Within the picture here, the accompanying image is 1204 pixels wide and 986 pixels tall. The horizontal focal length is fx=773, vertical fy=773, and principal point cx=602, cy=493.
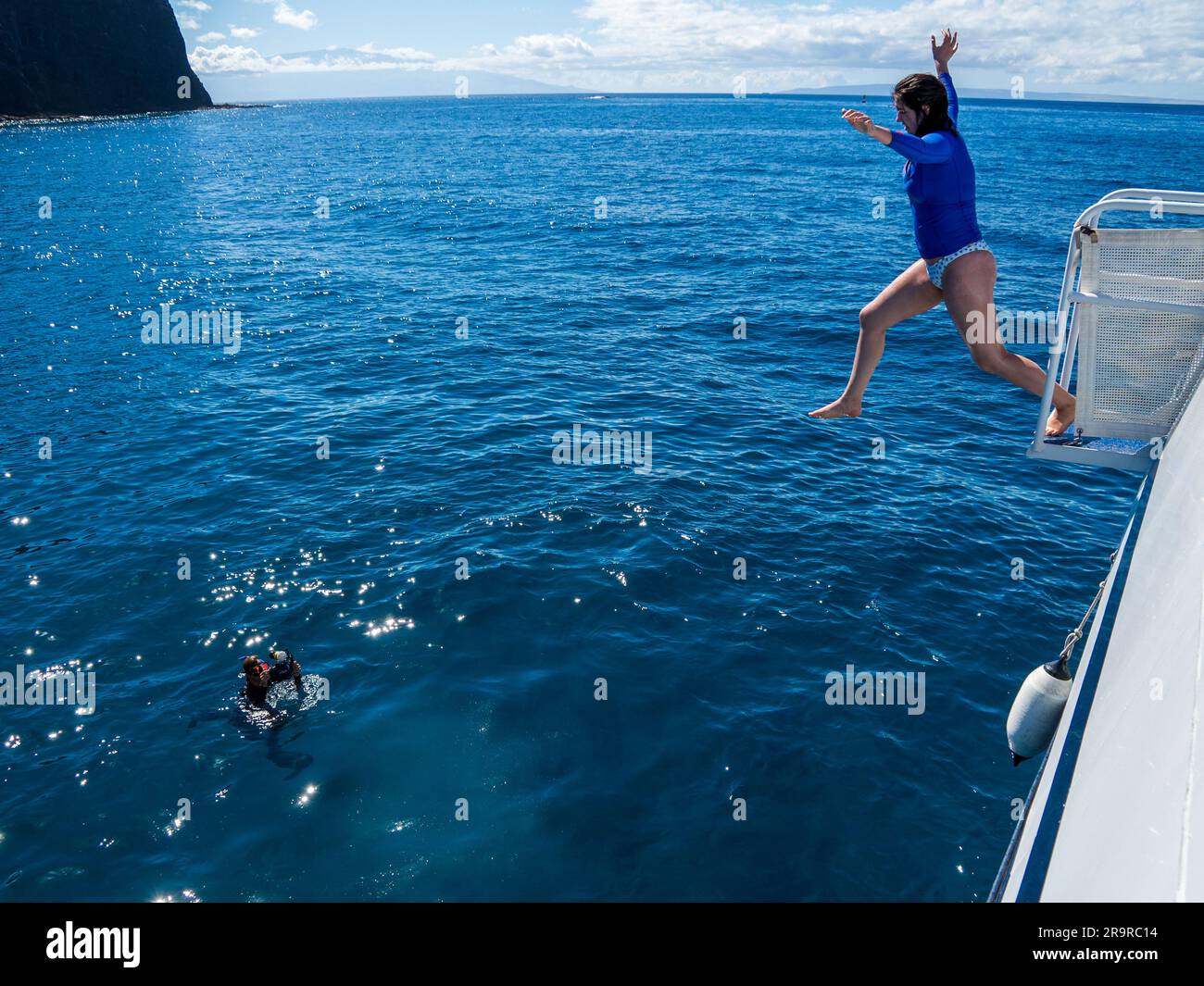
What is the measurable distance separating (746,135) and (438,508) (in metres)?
134

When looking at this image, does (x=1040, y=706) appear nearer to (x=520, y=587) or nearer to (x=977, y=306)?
(x=977, y=306)

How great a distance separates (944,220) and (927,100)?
1.09m

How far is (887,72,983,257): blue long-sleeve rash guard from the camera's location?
7199mm

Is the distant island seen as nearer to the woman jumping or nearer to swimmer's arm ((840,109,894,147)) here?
the woman jumping

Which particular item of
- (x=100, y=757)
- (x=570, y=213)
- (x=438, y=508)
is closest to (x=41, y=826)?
(x=100, y=757)

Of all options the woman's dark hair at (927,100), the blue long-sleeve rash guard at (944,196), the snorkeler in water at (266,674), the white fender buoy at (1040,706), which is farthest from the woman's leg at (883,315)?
the snorkeler in water at (266,674)

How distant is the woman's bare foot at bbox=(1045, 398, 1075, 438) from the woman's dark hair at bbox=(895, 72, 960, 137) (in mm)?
3513

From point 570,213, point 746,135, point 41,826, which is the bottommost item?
point 41,826

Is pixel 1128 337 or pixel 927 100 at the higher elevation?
pixel 927 100

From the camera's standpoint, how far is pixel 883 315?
834 centimetres

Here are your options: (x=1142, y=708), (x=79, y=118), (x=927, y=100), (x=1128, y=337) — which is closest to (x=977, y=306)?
(x=927, y=100)

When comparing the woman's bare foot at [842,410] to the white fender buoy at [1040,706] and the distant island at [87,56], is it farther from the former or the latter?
the distant island at [87,56]

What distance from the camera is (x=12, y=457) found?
952 inches
